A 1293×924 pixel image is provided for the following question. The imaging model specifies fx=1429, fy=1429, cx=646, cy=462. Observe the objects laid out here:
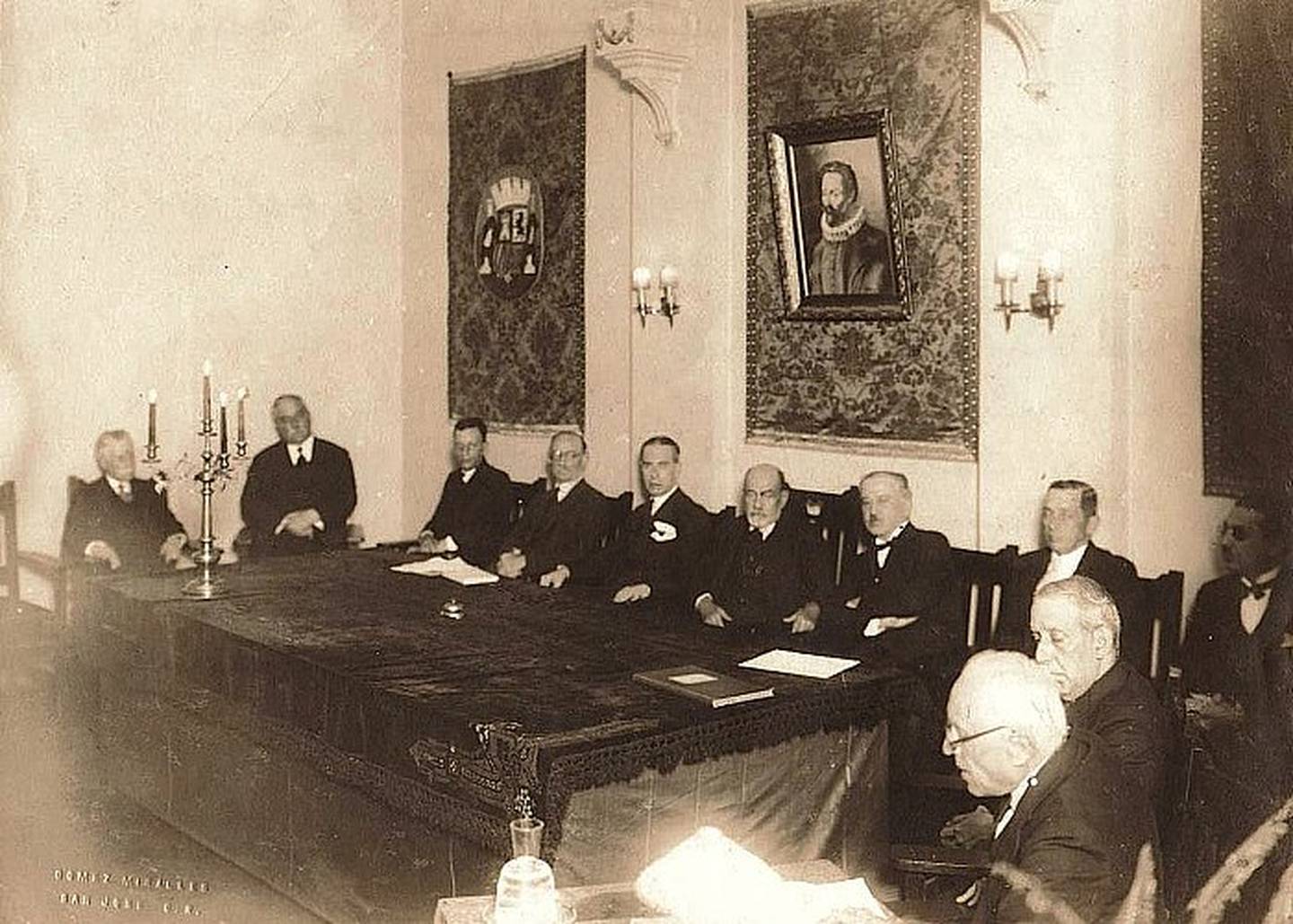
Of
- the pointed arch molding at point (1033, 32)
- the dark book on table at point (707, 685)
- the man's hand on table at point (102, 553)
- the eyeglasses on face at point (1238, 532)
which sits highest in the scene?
the pointed arch molding at point (1033, 32)

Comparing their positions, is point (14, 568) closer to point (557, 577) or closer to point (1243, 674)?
point (557, 577)

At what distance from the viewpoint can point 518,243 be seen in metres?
9.13

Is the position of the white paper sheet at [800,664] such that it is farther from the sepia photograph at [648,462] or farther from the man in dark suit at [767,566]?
the man in dark suit at [767,566]

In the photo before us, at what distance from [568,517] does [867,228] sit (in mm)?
2181

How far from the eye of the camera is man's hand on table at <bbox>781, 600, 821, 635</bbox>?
5.43 metres

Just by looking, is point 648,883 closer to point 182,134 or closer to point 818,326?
point 818,326

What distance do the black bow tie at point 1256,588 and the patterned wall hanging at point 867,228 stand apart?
5.71ft

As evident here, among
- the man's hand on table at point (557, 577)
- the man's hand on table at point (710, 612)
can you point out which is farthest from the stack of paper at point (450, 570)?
the man's hand on table at point (710, 612)

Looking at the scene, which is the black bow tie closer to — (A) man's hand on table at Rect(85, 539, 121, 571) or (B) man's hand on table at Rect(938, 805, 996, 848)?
(B) man's hand on table at Rect(938, 805, 996, 848)

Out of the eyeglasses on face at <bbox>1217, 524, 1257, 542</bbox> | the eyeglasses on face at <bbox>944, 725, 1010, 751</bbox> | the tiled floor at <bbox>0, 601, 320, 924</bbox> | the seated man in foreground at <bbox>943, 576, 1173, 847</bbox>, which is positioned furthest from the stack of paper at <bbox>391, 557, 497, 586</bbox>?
the eyeglasses on face at <bbox>944, 725, 1010, 751</bbox>

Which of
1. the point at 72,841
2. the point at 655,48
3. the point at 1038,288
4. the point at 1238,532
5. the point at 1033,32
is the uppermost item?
the point at 655,48

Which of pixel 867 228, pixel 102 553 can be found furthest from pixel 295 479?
pixel 867 228

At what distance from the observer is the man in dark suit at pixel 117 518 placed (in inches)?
305

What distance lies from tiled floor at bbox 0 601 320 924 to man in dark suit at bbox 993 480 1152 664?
2.97 meters
